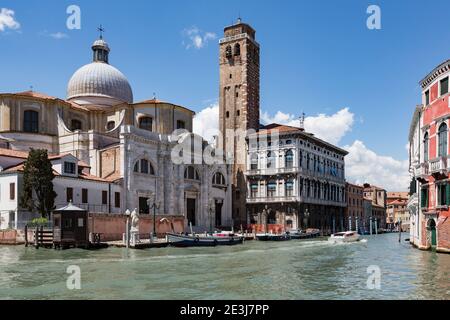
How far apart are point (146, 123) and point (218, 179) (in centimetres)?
1042

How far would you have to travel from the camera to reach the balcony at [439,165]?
2305 cm

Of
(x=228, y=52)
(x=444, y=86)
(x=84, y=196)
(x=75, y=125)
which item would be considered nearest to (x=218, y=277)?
(x=444, y=86)

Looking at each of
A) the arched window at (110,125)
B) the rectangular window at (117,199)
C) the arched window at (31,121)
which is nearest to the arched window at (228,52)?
the arched window at (110,125)

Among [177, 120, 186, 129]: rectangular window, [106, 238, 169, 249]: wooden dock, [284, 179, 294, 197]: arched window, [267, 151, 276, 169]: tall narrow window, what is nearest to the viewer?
[106, 238, 169, 249]: wooden dock

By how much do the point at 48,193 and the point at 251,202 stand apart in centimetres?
2872

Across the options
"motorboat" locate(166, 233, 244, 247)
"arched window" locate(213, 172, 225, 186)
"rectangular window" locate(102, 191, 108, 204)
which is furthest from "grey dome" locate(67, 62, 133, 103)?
"motorboat" locate(166, 233, 244, 247)

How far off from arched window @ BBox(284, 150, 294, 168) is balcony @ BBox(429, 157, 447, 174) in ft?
101

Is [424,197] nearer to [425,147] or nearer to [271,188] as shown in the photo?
[425,147]

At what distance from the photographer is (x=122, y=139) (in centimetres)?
4059

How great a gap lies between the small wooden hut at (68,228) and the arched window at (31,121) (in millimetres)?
17059

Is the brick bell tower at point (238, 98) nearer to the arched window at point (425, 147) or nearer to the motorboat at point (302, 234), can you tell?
the motorboat at point (302, 234)

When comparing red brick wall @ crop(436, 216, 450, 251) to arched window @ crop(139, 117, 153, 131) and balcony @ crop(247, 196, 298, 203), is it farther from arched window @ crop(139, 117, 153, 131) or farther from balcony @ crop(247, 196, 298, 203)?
arched window @ crop(139, 117, 153, 131)

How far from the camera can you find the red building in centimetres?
2314
